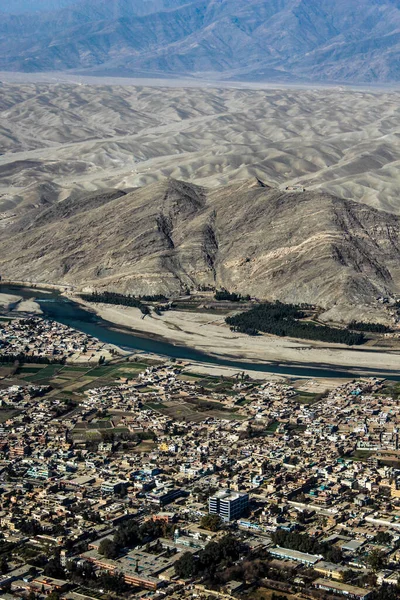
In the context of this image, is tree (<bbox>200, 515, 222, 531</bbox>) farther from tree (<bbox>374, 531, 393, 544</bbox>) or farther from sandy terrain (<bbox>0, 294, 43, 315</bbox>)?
sandy terrain (<bbox>0, 294, 43, 315</bbox>)

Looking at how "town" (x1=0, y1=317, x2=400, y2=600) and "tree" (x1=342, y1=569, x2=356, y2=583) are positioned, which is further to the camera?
"town" (x1=0, y1=317, x2=400, y2=600)

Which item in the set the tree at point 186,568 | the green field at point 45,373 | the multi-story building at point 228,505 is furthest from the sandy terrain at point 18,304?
the tree at point 186,568

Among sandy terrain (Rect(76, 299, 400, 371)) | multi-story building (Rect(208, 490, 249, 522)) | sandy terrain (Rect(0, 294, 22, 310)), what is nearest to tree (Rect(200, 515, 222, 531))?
multi-story building (Rect(208, 490, 249, 522))

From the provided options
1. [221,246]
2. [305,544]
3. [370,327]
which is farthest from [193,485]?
[221,246]

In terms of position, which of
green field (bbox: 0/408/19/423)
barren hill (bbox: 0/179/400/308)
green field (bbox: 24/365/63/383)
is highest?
barren hill (bbox: 0/179/400/308)

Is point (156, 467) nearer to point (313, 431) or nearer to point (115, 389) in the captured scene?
point (313, 431)

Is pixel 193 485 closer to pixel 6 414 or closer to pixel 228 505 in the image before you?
pixel 228 505
